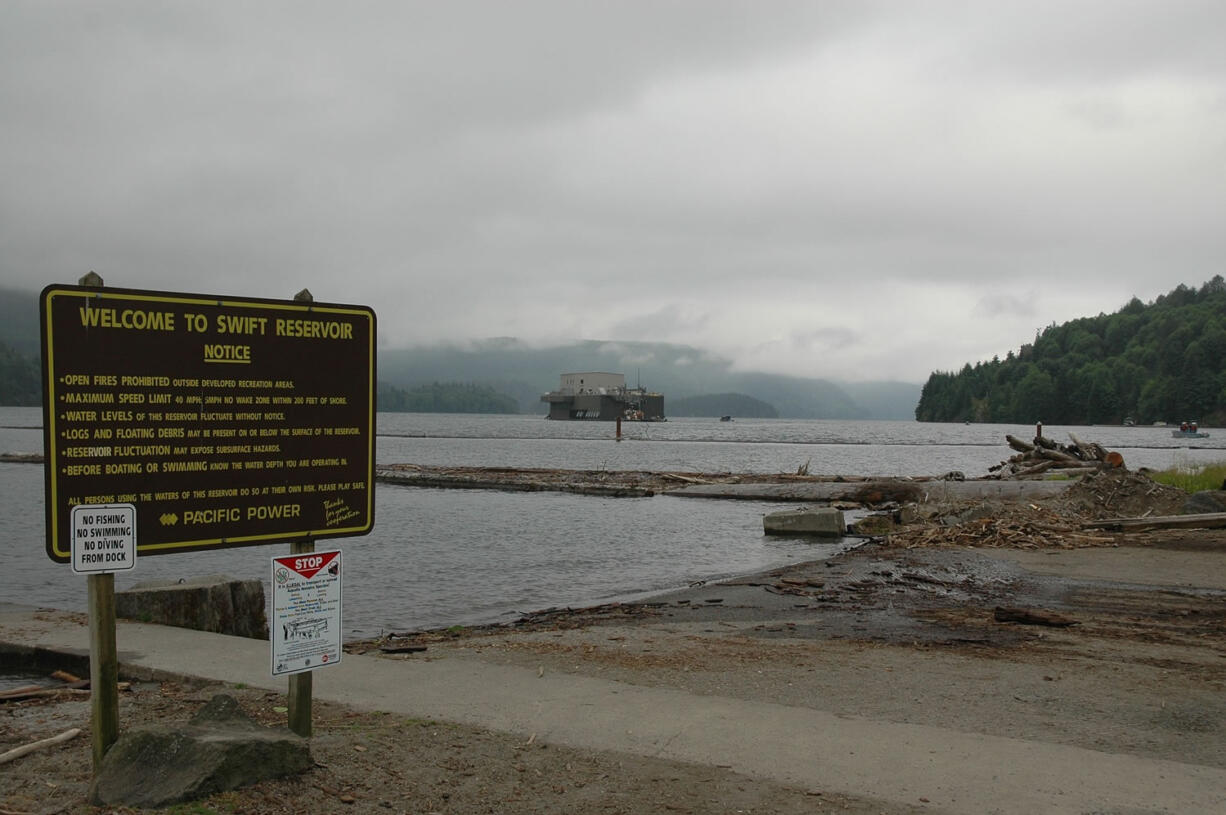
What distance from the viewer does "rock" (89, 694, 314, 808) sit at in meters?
4.76

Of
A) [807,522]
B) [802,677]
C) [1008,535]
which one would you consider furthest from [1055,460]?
[802,677]

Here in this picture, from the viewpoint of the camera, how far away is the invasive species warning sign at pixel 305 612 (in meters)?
5.26

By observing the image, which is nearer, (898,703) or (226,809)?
(226,809)

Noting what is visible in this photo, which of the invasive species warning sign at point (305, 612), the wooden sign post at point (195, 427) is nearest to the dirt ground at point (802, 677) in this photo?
the invasive species warning sign at point (305, 612)

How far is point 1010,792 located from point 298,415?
4.33 metres

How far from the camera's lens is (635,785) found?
527 cm

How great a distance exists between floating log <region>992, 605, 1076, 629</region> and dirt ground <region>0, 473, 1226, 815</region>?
0.16ft

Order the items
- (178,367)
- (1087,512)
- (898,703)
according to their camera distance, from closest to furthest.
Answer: (178,367), (898,703), (1087,512)

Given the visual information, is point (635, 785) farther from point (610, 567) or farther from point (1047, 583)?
point (610, 567)

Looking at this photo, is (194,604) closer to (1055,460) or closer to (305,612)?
(305,612)

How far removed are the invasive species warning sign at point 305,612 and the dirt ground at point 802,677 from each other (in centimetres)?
60

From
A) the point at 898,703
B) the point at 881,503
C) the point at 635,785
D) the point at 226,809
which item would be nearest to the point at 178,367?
the point at 226,809

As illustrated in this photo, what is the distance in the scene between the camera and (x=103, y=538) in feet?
15.4

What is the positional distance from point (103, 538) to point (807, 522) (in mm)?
22152
